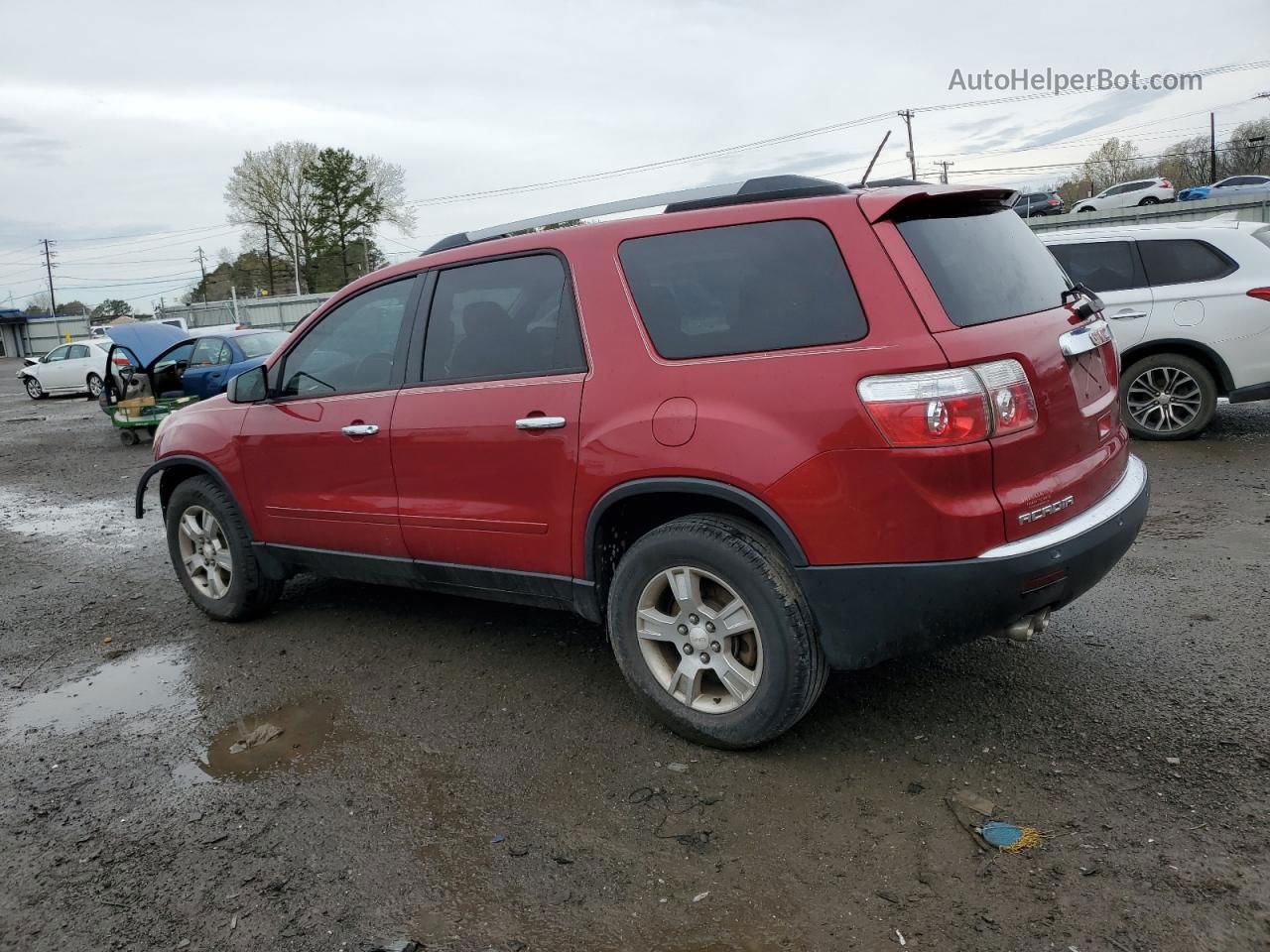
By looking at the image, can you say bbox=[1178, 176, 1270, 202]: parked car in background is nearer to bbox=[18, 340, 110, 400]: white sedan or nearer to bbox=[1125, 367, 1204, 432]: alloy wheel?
bbox=[1125, 367, 1204, 432]: alloy wheel

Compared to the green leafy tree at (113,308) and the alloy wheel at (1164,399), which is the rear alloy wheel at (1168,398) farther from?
the green leafy tree at (113,308)

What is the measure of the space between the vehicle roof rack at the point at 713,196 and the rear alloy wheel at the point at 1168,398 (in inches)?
235

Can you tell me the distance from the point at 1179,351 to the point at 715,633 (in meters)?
6.75

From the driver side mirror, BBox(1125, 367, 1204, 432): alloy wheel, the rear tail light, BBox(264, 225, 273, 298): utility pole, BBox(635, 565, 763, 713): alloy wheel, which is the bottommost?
BBox(635, 565, 763, 713): alloy wheel

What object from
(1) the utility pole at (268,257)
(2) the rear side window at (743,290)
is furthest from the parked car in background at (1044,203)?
(1) the utility pole at (268,257)

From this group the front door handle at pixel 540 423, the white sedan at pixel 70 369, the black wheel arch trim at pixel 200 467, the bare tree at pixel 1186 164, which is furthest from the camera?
the bare tree at pixel 1186 164

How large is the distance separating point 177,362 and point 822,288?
13.6 meters

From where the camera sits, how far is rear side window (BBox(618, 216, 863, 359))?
10.3 ft

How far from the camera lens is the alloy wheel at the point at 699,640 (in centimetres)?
333

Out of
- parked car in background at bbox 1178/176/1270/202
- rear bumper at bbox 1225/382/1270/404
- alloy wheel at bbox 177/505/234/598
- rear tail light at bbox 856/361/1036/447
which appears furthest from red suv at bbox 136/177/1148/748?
parked car in background at bbox 1178/176/1270/202

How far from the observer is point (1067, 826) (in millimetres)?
2889

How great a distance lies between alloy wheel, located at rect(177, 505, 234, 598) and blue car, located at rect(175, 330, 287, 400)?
30.8 ft

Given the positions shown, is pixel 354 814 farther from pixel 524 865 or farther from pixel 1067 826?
pixel 1067 826

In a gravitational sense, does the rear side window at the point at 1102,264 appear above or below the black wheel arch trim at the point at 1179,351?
above
